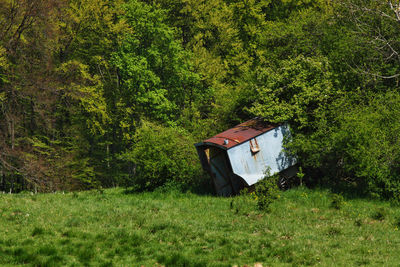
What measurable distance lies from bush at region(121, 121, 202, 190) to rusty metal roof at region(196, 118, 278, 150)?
7.05 feet

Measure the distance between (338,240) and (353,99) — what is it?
11.8 meters

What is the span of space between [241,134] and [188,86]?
61.4 ft

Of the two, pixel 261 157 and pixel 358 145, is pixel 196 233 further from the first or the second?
pixel 358 145

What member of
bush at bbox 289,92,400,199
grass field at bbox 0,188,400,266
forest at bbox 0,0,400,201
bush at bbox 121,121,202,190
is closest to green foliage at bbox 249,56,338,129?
forest at bbox 0,0,400,201

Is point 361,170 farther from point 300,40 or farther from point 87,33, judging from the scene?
point 87,33

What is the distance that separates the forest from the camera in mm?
21297

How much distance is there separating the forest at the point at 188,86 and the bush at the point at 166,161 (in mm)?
61

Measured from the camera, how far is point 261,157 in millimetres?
20531

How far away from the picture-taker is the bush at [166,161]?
22.6 meters

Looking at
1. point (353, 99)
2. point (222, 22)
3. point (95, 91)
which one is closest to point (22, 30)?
point (95, 91)

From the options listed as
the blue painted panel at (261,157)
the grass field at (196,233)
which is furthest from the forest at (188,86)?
the grass field at (196,233)

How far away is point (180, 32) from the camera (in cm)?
4034

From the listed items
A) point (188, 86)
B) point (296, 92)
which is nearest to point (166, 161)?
point (296, 92)

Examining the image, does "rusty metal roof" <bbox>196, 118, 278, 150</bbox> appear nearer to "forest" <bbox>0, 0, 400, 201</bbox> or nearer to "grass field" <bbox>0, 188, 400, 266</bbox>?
"forest" <bbox>0, 0, 400, 201</bbox>
